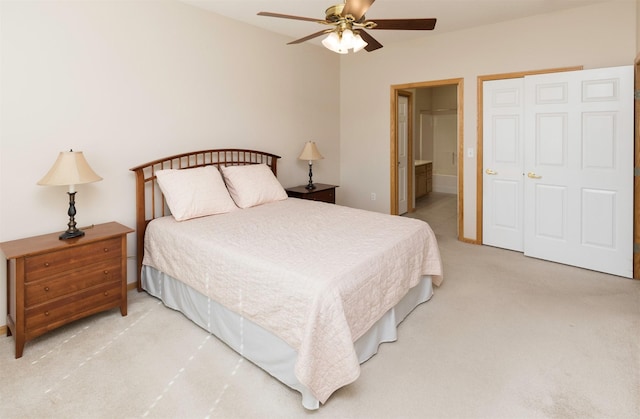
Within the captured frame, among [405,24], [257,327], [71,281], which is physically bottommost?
[257,327]

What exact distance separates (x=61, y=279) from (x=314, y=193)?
2806mm

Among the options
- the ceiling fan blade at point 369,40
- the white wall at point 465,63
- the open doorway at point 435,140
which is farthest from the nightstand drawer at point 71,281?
the open doorway at point 435,140

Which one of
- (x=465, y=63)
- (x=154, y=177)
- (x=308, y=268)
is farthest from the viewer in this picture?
(x=465, y=63)

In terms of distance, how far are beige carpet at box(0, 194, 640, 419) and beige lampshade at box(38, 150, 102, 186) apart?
3.48ft

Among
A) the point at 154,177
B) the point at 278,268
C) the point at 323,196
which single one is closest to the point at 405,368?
the point at 278,268

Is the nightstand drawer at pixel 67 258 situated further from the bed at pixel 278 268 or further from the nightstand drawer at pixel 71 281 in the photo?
the bed at pixel 278 268

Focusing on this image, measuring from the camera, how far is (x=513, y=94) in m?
4.17

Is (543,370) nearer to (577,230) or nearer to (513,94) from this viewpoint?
(577,230)

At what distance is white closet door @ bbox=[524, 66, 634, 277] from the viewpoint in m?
3.45

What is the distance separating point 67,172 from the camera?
8.34 ft

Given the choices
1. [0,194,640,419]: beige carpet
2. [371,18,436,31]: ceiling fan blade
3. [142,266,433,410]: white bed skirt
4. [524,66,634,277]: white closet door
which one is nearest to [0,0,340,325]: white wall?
[142,266,433,410]: white bed skirt

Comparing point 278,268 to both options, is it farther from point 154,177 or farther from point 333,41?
point 154,177

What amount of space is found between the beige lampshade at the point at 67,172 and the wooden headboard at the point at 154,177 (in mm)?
614

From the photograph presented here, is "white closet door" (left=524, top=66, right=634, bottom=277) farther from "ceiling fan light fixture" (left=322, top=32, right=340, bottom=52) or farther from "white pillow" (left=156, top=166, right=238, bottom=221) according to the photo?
"white pillow" (left=156, top=166, right=238, bottom=221)
